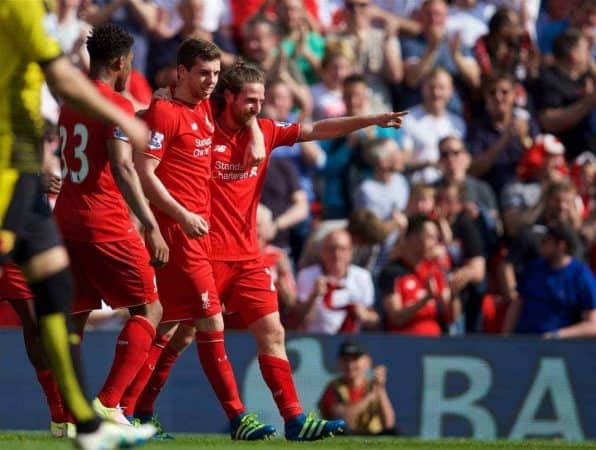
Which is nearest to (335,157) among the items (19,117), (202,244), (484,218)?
(484,218)

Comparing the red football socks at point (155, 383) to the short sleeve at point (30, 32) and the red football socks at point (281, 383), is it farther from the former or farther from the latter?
the short sleeve at point (30, 32)

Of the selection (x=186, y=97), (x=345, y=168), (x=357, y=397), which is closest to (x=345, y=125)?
(x=186, y=97)

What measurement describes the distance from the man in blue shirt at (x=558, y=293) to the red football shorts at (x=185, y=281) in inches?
197

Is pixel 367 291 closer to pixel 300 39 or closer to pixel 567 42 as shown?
pixel 300 39

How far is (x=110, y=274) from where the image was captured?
848 cm

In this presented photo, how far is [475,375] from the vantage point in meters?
12.2

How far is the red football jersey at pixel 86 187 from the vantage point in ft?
27.5

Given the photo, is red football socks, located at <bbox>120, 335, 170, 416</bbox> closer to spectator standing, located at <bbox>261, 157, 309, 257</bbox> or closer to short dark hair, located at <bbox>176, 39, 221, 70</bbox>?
short dark hair, located at <bbox>176, 39, 221, 70</bbox>

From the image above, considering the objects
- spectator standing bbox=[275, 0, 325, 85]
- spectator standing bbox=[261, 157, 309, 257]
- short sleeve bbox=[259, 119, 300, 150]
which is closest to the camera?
short sleeve bbox=[259, 119, 300, 150]

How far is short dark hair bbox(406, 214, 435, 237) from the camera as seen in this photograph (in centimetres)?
1256

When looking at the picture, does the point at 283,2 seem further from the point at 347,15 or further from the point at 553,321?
the point at 553,321

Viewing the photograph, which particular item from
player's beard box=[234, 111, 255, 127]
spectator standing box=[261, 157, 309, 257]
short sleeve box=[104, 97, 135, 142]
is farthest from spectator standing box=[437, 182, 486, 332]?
short sleeve box=[104, 97, 135, 142]

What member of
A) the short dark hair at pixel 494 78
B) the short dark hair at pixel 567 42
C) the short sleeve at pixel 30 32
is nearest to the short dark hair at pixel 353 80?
the short dark hair at pixel 494 78

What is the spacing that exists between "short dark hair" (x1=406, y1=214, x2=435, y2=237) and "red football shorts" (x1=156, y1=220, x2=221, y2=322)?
413 cm
